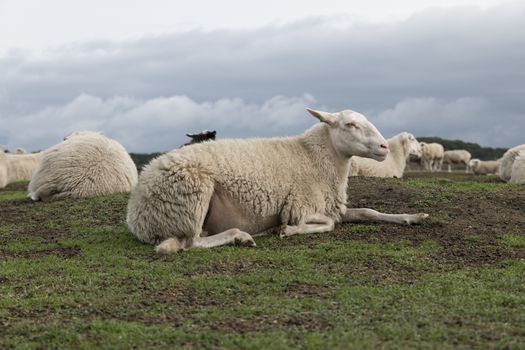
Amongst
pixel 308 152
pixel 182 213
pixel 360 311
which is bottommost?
pixel 360 311

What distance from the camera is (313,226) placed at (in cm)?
1169

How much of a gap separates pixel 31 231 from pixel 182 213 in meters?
3.83

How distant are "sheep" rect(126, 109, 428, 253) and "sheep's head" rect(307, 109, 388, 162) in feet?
0.05

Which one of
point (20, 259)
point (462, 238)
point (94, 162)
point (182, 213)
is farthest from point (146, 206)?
point (94, 162)

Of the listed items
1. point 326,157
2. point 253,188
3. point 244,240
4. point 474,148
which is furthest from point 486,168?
point 244,240

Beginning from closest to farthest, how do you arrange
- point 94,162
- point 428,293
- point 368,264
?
point 428,293 → point 368,264 → point 94,162

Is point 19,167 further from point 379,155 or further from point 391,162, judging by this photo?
point 379,155

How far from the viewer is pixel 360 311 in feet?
24.1

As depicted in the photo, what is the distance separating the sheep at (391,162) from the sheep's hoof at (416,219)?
385 inches

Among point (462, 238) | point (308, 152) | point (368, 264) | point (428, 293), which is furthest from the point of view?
point (308, 152)

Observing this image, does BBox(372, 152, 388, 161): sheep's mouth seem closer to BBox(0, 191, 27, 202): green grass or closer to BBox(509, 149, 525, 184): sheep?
BBox(0, 191, 27, 202): green grass

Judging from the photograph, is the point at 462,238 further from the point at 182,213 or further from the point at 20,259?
the point at 20,259

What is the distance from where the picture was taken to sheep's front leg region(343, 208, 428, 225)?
39.8ft

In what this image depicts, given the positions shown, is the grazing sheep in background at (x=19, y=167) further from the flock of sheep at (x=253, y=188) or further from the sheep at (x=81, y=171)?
the flock of sheep at (x=253, y=188)
